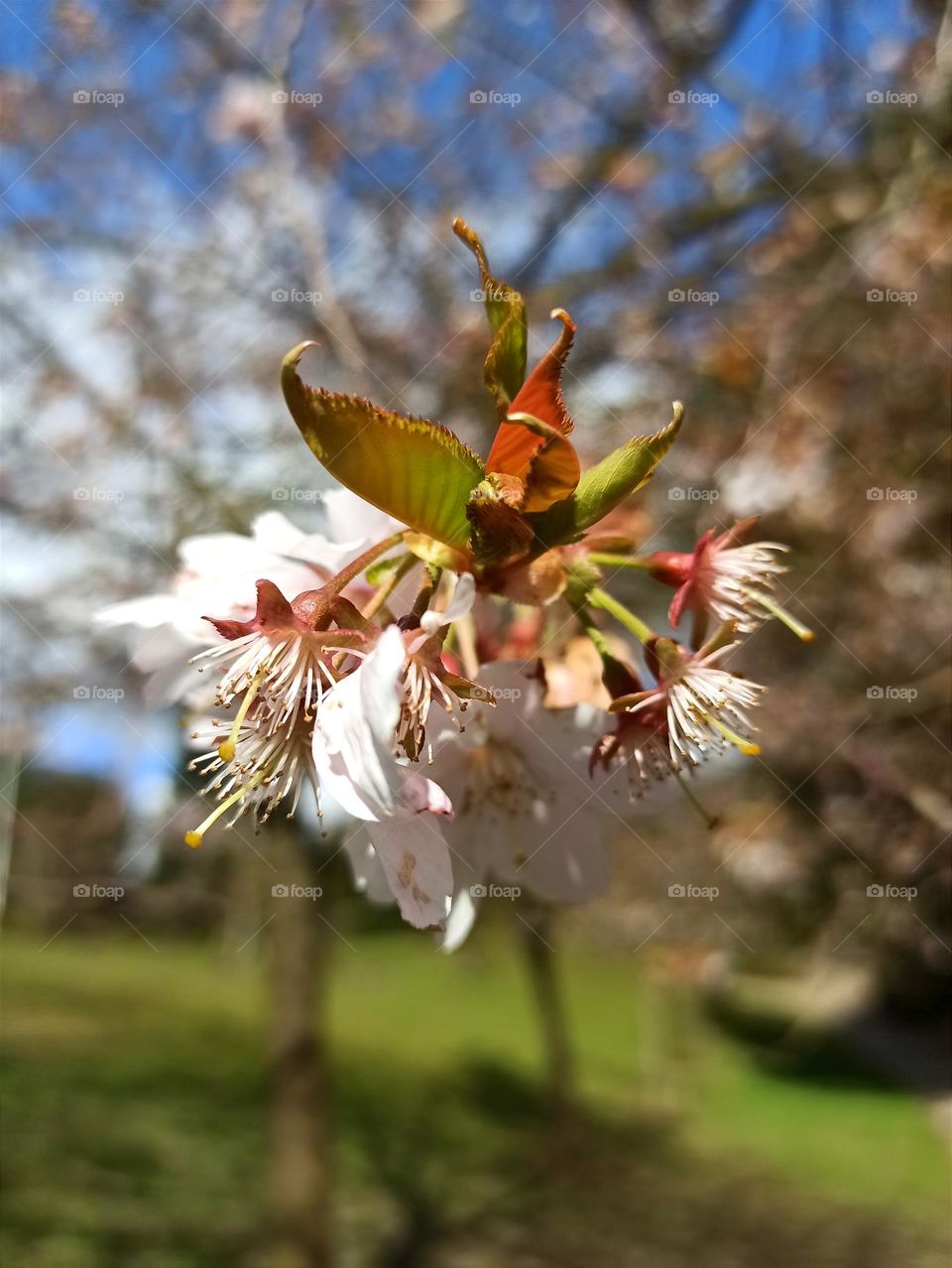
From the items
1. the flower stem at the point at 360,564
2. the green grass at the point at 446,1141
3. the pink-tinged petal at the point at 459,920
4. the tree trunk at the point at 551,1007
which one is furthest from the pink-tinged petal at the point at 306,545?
the tree trunk at the point at 551,1007

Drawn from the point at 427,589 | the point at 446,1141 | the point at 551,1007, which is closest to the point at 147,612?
the point at 427,589

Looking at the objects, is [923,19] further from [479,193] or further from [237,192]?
[237,192]

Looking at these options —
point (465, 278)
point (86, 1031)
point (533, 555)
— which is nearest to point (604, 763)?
point (533, 555)

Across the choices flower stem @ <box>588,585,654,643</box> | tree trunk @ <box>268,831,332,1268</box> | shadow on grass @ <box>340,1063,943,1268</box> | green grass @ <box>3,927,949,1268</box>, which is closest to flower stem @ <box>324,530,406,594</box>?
flower stem @ <box>588,585,654,643</box>

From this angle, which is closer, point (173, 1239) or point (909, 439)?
point (909, 439)

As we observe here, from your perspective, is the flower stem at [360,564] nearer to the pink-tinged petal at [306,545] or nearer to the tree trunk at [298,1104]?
the pink-tinged petal at [306,545]

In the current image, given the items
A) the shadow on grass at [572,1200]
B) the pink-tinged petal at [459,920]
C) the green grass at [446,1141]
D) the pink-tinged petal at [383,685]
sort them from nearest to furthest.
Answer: the pink-tinged petal at [383,685] → the pink-tinged petal at [459,920] → the green grass at [446,1141] → the shadow on grass at [572,1200]

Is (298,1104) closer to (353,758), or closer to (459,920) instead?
(459,920)
